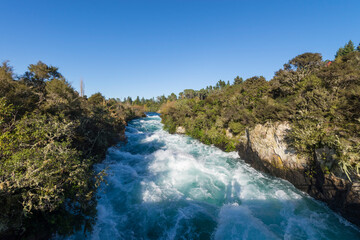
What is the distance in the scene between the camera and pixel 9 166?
12.8 ft

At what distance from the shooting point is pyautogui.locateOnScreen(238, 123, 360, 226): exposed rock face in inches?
234

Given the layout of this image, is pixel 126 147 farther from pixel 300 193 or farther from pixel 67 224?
pixel 300 193

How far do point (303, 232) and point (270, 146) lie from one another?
202 inches

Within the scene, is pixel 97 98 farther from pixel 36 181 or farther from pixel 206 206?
pixel 206 206

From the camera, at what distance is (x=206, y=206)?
794 centimetres

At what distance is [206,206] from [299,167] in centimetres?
621

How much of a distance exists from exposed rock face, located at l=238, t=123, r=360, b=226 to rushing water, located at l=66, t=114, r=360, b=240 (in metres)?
0.53

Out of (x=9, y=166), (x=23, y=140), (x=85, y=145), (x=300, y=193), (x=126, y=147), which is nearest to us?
(x=9, y=166)

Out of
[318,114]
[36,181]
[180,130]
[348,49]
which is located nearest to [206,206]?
[36,181]

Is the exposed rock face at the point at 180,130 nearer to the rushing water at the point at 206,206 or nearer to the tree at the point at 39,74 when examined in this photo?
the rushing water at the point at 206,206

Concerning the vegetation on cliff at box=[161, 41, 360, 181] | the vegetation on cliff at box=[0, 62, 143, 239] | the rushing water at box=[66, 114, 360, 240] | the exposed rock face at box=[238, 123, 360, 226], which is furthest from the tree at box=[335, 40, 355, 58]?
the vegetation on cliff at box=[0, 62, 143, 239]

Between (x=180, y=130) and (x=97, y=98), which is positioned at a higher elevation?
(x=97, y=98)

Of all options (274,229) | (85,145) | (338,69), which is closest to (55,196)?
(85,145)

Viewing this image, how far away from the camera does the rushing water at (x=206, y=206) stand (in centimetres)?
621
